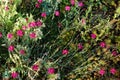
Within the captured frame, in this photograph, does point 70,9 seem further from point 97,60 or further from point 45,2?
point 97,60

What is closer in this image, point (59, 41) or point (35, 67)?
point (35, 67)

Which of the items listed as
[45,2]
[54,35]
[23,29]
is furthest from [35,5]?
[23,29]

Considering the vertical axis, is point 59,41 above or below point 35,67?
above

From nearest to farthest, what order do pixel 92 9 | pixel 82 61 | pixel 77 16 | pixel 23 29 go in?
pixel 23 29 < pixel 82 61 < pixel 77 16 < pixel 92 9

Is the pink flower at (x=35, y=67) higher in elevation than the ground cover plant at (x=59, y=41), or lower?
lower

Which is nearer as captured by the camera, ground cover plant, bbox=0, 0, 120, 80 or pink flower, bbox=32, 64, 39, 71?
pink flower, bbox=32, 64, 39, 71

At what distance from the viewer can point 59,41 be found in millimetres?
3709

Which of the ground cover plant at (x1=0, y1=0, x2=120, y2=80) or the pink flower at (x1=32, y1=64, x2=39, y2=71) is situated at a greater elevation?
the ground cover plant at (x1=0, y1=0, x2=120, y2=80)

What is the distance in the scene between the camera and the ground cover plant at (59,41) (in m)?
3.26

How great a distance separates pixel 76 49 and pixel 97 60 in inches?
12.4

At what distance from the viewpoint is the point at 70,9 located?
3.97 meters

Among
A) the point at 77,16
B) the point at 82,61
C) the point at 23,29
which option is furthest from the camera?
the point at 77,16

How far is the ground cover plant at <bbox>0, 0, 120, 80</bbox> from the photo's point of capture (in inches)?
128

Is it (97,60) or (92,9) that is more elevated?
(92,9)
